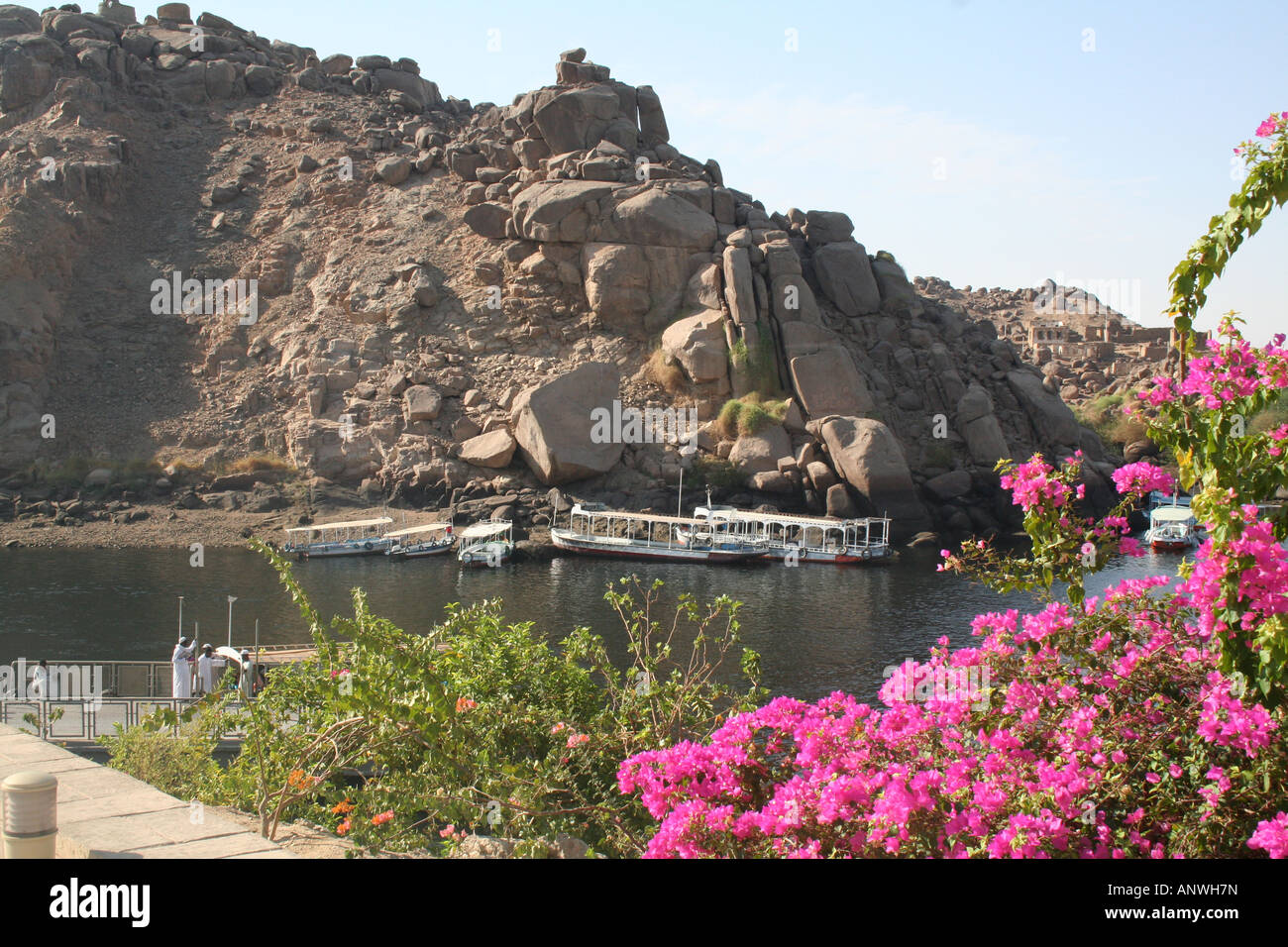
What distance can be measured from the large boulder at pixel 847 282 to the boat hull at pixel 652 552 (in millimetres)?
22563

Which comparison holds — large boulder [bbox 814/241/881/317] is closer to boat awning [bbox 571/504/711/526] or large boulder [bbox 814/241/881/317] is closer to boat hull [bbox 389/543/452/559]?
boat awning [bbox 571/504/711/526]

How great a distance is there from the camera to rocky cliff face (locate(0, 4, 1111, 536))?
192 feet

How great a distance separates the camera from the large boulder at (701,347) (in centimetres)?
6059

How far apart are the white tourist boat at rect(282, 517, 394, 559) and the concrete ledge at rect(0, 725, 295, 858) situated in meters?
42.7

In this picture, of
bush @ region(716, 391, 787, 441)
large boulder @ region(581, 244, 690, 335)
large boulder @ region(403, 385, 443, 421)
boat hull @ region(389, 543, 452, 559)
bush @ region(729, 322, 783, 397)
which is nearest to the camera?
boat hull @ region(389, 543, 452, 559)

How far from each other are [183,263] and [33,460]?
18854 mm

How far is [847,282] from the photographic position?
67750 mm

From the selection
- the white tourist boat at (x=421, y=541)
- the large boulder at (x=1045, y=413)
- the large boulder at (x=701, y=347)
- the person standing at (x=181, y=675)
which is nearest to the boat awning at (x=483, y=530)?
the white tourist boat at (x=421, y=541)

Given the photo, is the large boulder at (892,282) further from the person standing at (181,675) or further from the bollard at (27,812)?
the bollard at (27,812)

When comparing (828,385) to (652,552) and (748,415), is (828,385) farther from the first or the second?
(652,552)

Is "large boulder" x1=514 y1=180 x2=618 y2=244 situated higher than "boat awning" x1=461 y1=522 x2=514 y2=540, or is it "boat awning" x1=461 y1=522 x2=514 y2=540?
"large boulder" x1=514 y1=180 x2=618 y2=244

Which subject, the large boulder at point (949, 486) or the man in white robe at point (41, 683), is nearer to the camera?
the man in white robe at point (41, 683)

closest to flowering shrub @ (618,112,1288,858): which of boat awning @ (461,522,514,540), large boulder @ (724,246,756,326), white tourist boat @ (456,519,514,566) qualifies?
white tourist boat @ (456,519,514,566)
